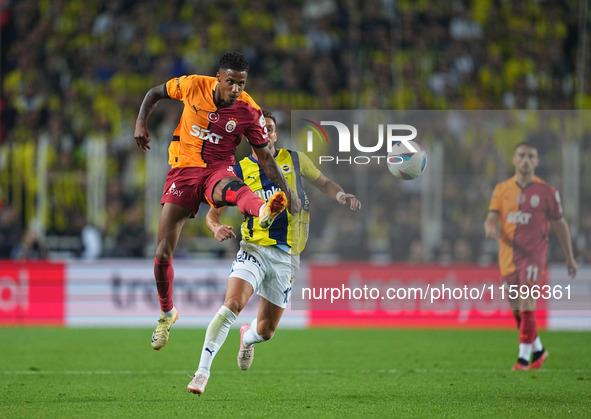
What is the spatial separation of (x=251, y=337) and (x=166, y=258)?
117 cm

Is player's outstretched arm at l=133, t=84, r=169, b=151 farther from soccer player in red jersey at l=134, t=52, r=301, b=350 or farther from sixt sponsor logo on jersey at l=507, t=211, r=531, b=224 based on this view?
sixt sponsor logo on jersey at l=507, t=211, r=531, b=224

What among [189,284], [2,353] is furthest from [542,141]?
[2,353]

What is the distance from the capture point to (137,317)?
15.6 metres

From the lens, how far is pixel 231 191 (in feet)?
24.2

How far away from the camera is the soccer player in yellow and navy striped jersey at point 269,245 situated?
795 centimetres

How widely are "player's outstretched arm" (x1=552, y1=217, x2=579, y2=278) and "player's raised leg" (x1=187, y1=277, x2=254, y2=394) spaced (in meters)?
4.25

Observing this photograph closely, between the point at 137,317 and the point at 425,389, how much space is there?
7.92 meters

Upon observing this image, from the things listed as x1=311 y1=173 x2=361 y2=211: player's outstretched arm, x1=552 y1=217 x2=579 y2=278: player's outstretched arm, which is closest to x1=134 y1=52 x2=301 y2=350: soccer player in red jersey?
x1=311 y1=173 x2=361 y2=211: player's outstretched arm

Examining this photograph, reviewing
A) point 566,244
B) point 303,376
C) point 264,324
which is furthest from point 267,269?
point 566,244

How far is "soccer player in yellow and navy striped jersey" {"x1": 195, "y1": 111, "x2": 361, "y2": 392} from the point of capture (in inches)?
313

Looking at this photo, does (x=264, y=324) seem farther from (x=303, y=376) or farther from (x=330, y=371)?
(x=330, y=371)

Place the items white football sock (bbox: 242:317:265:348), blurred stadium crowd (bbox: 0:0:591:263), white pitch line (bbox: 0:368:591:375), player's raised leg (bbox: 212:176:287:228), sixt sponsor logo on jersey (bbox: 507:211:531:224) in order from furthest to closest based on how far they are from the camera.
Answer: blurred stadium crowd (bbox: 0:0:591:263) < sixt sponsor logo on jersey (bbox: 507:211:531:224) < white pitch line (bbox: 0:368:591:375) < white football sock (bbox: 242:317:265:348) < player's raised leg (bbox: 212:176:287:228)

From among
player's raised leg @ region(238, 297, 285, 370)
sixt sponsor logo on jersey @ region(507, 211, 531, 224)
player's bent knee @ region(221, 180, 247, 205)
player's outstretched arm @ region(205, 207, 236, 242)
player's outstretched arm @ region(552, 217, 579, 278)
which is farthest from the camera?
sixt sponsor logo on jersey @ region(507, 211, 531, 224)

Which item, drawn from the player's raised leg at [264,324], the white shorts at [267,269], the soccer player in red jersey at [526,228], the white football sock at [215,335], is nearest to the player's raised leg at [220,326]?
the white football sock at [215,335]
